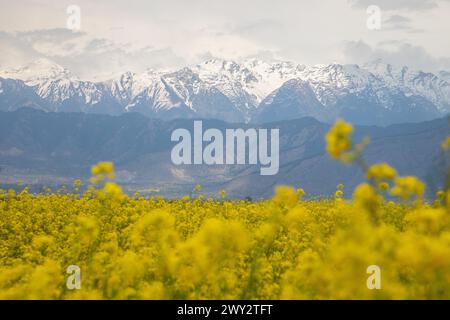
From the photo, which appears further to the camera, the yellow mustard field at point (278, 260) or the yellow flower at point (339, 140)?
the yellow flower at point (339, 140)

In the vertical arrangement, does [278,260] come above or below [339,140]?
below

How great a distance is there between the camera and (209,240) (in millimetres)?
7527

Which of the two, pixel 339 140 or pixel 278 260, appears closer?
pixel 339 140

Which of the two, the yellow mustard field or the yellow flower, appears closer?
the yellow mustard field

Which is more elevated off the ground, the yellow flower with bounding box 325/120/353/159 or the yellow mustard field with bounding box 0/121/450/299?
the yellow flower with bounding box 325/120/353/159

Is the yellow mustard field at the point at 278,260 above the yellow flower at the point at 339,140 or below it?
below
